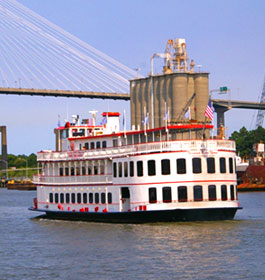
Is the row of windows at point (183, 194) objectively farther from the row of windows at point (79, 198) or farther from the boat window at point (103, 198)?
the boat window at point (103, 198)

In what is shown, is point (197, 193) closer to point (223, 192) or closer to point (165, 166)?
point (223, 192)

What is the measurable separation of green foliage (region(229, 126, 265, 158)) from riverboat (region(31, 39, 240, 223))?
102 meters

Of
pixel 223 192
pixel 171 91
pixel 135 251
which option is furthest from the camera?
pixel 171 91

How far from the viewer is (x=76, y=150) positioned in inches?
1759

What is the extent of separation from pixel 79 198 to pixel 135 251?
512 inches

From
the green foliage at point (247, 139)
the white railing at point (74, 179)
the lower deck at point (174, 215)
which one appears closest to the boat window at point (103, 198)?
the white railing at point (74, 179)

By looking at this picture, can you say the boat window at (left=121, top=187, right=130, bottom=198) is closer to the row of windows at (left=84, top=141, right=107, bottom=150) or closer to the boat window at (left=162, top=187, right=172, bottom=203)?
the boat window at (left=162, top=187, right=172, bottom=203)

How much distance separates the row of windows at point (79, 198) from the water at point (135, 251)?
4.58 feet

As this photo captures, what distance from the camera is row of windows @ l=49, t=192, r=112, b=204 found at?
138 ft

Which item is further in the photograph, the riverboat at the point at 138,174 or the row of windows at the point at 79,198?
the row of windows at the point at 79,198

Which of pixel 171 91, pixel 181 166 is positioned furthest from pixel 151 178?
pixel 171 91

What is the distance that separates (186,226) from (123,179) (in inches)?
178

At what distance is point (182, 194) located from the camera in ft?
126

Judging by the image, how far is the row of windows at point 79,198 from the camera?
138 feet
